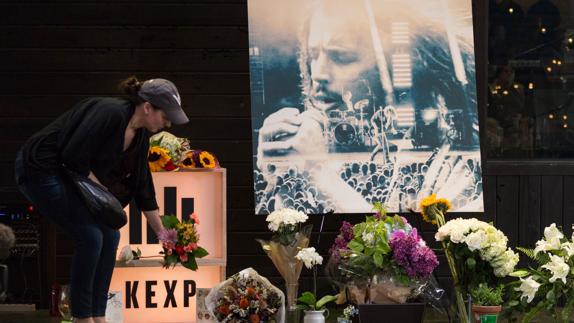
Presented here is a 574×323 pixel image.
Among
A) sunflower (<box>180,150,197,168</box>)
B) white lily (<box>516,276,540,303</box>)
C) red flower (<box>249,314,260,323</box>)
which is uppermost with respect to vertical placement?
sunflower (<box>180,150,197,168</box>)

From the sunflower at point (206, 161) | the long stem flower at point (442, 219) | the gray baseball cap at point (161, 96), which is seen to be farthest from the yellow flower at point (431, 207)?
the gray baseball cap at point (161, 96)

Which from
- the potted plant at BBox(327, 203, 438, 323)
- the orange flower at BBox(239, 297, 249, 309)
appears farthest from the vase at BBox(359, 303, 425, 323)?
the orange flower at BBox(239, 297, 249, 309)

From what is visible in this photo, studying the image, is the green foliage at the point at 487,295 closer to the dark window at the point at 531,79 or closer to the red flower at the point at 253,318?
the red flower at the point at 253,318

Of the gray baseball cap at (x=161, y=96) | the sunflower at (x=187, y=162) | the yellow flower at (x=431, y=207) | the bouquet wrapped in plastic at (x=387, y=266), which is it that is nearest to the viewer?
the gray baseball cap at (x=161, y=96)

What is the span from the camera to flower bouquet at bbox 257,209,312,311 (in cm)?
538

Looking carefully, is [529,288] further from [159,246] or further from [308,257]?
[159,246]

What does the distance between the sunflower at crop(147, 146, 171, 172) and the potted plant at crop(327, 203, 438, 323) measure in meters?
1.04

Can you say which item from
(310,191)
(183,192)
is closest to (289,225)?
(183,192)

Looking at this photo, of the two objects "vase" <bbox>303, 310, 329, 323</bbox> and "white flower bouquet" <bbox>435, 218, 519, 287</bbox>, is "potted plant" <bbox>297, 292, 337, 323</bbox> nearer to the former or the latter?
"vase" <bbox>303, 310, 329, 323</bbox>

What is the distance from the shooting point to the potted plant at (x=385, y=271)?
4.74 m

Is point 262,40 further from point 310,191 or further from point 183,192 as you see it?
point 183,192

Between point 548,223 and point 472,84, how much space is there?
109cm

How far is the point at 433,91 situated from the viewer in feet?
21.9

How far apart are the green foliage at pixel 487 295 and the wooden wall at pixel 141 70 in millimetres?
2193
